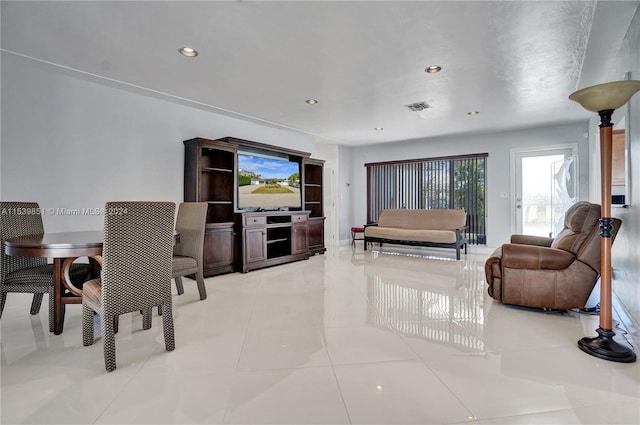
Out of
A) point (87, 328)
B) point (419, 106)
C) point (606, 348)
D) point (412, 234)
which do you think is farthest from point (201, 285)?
point (412, 234)

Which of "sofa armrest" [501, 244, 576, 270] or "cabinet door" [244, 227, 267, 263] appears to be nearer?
"sofa armrest" [501, 244, 576, 270]

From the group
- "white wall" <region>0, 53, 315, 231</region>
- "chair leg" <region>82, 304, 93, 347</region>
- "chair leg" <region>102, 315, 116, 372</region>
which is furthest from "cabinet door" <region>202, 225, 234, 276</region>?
"chair leg" <region>102, 315, 116, 372</region>

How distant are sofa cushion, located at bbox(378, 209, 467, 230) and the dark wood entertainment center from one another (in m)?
2.23

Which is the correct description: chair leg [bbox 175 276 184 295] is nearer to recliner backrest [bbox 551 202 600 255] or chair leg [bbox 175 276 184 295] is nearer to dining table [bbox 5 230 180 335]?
dining table [bbox 5 230 180 335]

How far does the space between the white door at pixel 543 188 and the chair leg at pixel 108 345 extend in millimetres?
6727

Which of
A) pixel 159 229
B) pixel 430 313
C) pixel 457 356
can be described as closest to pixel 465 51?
pixel 430 313

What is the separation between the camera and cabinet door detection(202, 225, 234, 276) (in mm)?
4301

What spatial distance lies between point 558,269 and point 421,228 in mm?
3941

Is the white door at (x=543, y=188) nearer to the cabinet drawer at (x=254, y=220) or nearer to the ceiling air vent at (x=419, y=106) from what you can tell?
the ceiling air vent at (x=419, y=106)

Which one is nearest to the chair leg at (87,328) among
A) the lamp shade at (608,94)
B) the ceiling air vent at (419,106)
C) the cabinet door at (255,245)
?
the cabinet door at (255,245)

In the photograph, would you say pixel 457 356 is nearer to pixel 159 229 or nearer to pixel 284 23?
pixel 159 229

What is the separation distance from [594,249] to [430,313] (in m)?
1.46

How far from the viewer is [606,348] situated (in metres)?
2.02

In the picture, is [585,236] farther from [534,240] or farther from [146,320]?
[146,320]
